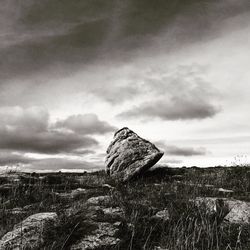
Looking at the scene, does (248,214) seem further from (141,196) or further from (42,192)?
(42,192)

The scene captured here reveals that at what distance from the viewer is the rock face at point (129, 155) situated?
1661 centimetres

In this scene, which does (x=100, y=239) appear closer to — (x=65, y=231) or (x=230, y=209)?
(x=65, y=231)

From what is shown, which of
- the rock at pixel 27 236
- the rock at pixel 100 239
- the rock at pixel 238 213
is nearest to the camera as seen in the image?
the rock at pixel 27 236

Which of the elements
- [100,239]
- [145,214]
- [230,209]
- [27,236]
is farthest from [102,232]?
[230,209]

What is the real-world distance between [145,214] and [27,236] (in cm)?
296

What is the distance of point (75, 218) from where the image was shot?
6.42 m

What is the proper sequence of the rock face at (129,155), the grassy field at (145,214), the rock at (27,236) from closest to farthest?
the rock at (27,236) < the grassy field at (145,214) < the rock face at (129,155)

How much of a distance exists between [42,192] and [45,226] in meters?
6.35

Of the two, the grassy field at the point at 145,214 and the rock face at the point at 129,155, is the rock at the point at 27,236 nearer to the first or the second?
the grassy field at the point at 145,214

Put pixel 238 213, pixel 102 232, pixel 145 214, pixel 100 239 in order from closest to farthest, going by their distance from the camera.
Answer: pixel 100 239, pixel 102 232, pixel 145 214, pixel 238 213

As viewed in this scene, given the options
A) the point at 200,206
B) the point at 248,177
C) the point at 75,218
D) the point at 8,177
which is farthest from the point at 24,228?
the point at 248,177

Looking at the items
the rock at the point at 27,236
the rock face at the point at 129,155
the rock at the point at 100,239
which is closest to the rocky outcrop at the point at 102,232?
the rock at the point at 100,239

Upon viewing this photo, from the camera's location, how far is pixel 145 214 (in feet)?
26.3

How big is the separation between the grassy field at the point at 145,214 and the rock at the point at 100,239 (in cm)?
12
